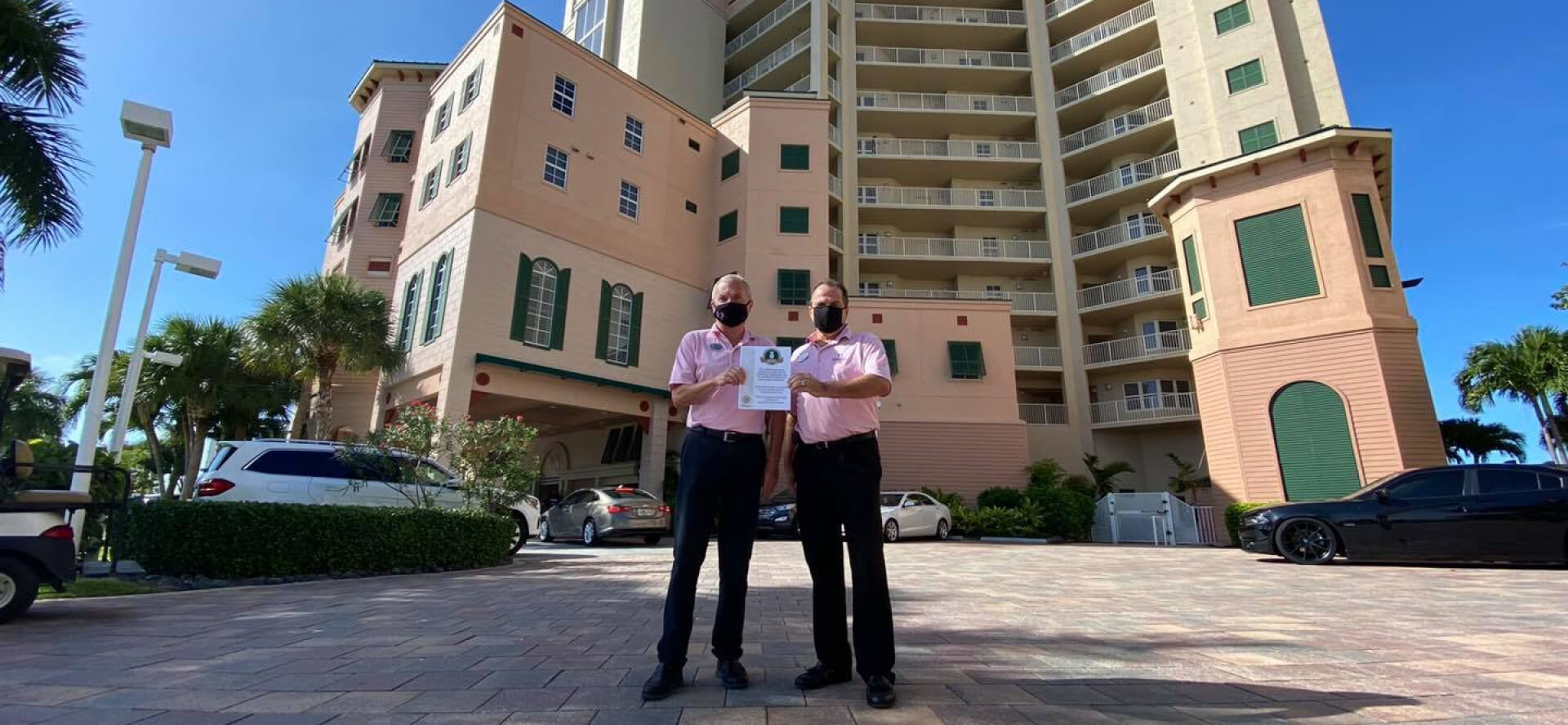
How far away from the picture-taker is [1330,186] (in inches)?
595

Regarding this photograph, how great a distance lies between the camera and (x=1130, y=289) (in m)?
25.7

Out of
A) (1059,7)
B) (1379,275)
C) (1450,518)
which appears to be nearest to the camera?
(1450,518)

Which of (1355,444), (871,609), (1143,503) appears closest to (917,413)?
(1143,503)

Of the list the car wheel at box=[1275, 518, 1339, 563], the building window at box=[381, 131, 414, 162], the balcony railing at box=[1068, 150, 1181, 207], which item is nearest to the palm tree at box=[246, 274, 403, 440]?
the building window at box=[381, 131, 414, 162]

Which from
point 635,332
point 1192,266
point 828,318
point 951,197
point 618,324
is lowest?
point 828,318

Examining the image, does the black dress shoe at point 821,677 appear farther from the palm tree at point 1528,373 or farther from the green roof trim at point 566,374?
the palm tree at point 1528,373

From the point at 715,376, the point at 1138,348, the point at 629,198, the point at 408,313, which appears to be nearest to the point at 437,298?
the point at 408,313

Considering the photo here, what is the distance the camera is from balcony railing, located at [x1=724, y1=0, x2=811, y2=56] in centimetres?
3010

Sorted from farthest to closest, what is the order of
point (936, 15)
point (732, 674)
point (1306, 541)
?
point (936, 15) → point (1306, 541) → point (732, 674)

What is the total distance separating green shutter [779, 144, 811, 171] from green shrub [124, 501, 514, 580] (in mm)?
16810

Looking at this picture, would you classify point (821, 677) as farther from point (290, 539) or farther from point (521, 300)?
point (521, 300)

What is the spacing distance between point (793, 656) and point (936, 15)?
32.9 metres

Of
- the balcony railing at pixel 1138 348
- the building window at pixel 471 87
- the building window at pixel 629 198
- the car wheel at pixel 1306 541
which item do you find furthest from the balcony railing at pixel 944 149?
the car wheel at pixel 1306 541

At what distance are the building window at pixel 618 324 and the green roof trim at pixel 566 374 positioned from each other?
717 mm
